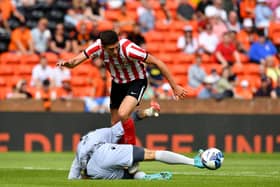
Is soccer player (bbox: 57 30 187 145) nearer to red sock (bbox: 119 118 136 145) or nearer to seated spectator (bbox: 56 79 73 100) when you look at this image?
red sock (bbox: 119 118 136 145)

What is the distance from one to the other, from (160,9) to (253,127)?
18.5 ft

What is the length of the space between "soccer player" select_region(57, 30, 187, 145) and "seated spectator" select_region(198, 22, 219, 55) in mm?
9706

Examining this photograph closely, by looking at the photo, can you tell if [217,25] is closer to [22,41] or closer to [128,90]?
[22,41]

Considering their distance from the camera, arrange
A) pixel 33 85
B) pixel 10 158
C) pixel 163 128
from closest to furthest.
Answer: pixel 10 158 → pixel 163 128 → pixel 33 85

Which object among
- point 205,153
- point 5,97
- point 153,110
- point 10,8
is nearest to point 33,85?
point 5,97

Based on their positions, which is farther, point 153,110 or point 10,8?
point 10,8

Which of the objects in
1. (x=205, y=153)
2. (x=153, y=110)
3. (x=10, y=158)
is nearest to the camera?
(x=205, y=153)

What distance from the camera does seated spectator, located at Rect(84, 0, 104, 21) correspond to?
89.1ft

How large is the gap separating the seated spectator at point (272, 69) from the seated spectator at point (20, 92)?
5841 mm

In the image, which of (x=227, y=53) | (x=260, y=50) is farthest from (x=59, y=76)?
(x=260, y=50)

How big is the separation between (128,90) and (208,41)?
10341 mm

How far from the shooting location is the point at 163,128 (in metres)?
23.3

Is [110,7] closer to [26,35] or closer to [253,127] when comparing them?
[26,35]

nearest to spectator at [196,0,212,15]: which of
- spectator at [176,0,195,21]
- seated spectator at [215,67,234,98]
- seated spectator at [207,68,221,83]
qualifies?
spectator at [176,0,195,21]
